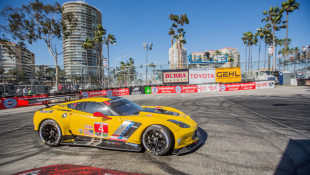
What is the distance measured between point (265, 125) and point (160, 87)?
15.1 m

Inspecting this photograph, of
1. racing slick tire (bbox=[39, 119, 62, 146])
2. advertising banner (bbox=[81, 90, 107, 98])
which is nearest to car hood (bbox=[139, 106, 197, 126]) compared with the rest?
racing slick tire (bbox=[39, 119, 62, 146])

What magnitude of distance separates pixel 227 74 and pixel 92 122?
19.4m

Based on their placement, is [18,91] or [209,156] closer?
[209,156]

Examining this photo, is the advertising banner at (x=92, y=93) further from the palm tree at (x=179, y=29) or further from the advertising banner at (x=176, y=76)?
the palm tree at (x=179, y=29)

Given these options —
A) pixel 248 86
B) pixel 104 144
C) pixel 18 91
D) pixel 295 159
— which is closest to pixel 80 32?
pixel 18 91

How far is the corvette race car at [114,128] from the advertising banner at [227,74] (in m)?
17.6

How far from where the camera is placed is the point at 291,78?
25281 mm

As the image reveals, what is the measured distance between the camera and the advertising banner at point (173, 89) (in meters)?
19.8

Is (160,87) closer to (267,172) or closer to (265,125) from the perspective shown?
(265,125)

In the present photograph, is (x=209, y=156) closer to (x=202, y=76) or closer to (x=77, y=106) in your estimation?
(x=77, y=106)

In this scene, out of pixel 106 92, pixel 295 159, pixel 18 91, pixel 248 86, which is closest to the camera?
pixel 295 159

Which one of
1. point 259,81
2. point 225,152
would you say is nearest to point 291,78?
point 259,81

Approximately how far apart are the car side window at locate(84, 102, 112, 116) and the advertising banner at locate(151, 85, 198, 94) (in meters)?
15.9

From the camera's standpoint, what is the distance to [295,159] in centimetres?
288
